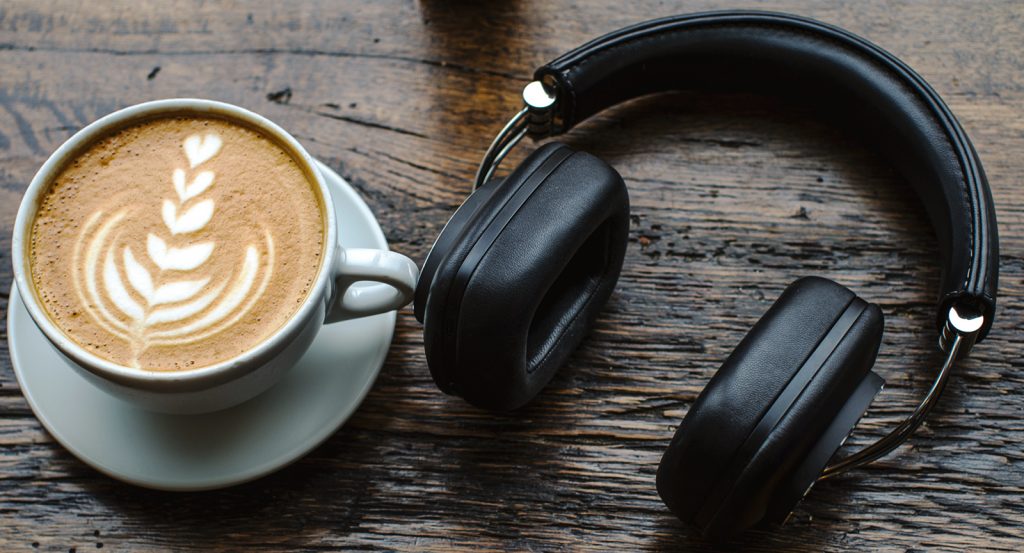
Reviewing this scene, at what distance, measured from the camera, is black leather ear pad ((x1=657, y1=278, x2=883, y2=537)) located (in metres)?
0.70

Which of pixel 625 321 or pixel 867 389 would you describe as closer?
pixel 867 389

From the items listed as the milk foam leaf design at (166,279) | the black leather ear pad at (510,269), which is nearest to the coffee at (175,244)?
the milk foam leaf design at (166,279)

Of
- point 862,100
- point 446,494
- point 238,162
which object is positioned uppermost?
point 862,100

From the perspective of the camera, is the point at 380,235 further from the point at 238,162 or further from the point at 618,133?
the point at 618,133

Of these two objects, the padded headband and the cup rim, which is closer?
the cup rim

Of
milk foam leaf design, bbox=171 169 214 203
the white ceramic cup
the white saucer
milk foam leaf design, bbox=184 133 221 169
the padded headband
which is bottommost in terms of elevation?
the white saucer

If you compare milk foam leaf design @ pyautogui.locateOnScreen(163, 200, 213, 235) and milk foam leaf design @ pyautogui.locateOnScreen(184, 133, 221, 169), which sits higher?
milk foam leaf design @ pyautogui.locateOnScreen(184, 133, 221, 169)

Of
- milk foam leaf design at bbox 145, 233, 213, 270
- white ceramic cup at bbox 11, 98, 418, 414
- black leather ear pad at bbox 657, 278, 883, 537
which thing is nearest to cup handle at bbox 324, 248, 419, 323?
white ceramic cup at bbox 11, 98, 418, 414

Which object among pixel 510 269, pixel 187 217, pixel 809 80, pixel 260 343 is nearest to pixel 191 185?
pixel 187 217

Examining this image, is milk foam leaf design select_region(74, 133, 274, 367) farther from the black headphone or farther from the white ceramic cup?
the black headphone

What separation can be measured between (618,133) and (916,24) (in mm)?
346

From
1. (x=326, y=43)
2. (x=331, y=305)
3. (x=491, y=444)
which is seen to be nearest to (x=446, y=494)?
(x=491, y=444)

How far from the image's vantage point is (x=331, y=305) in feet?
2.59

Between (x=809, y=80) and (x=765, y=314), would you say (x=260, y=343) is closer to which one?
(x=765, y=314)
